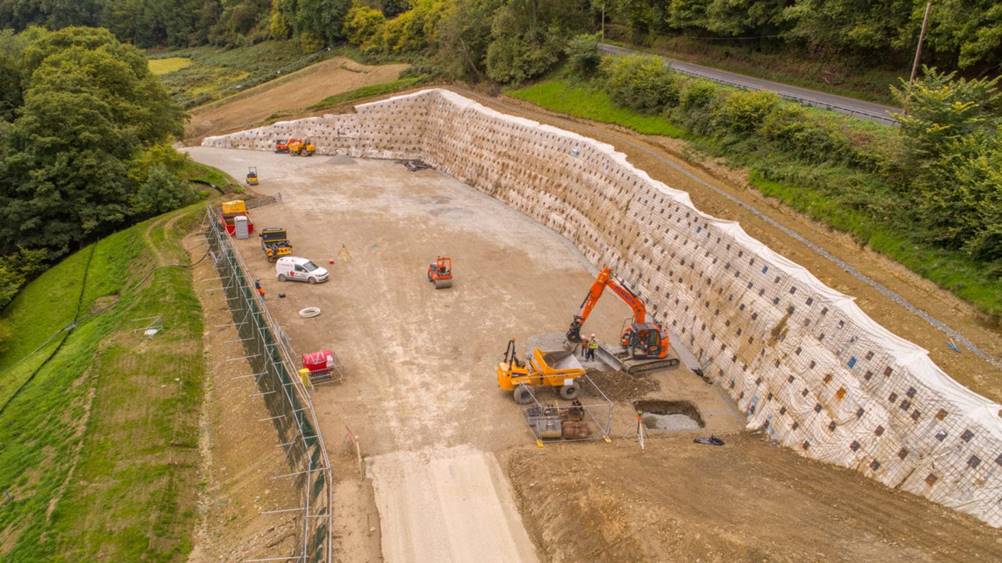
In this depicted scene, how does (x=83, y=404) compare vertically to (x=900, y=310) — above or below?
below

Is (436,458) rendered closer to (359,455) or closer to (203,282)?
(359,455)

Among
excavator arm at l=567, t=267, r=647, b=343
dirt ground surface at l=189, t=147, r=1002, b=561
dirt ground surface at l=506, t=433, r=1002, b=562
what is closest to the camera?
dirt ground surface at l=506, t=433, r=1002, b=562

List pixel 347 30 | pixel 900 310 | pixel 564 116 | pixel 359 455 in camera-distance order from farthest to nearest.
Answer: pixel 347 30, pixel 564 116, pixel 900 310, pixel 359 455

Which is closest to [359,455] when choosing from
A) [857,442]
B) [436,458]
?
[436,458]

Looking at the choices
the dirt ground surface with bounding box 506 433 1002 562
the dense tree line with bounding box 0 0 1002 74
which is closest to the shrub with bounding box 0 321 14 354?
the dirt ground surface with bounding box 506 433 1002 562

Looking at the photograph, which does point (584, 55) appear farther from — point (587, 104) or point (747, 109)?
point (747, 109)

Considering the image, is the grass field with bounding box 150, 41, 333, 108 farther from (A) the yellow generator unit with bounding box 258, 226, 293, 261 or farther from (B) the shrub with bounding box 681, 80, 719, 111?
(B) the shrub with bounding box 681, 80, 719, 111

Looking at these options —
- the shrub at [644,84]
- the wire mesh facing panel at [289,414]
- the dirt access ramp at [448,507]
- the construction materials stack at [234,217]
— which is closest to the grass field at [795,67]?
the shrub at [644,84]
